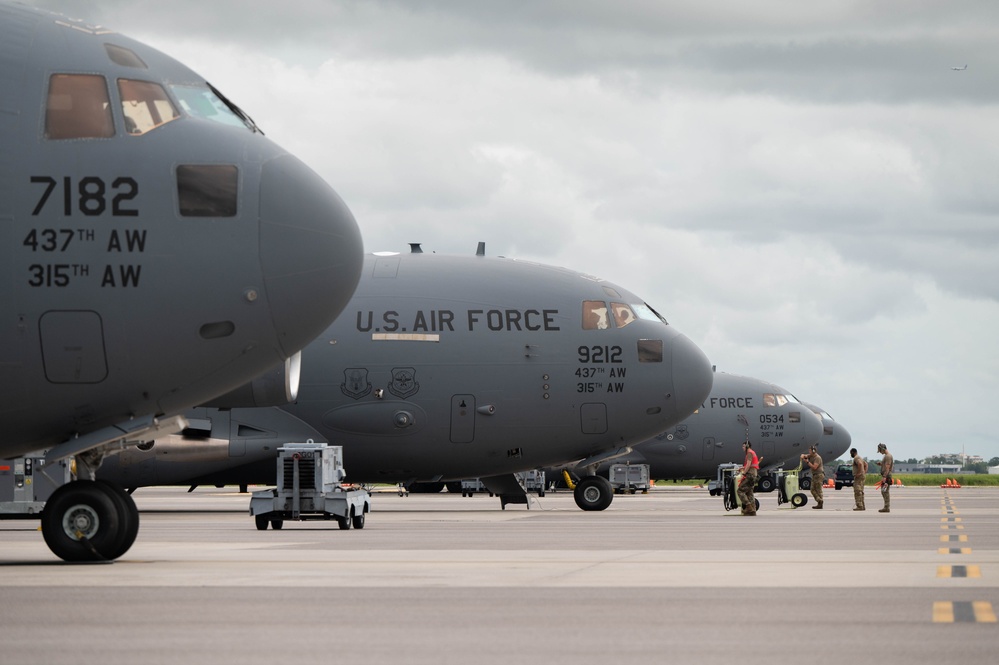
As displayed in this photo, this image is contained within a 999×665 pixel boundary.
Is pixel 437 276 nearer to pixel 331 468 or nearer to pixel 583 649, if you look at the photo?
pixel 331 468

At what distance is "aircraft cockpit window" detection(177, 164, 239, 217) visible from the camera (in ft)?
54.1

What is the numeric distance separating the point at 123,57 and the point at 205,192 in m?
1.99

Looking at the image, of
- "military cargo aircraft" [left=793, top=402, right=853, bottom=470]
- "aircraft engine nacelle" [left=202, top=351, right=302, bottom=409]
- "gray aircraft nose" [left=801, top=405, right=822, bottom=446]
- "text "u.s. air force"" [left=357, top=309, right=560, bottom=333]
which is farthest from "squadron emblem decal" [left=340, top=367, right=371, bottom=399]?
"military cargo aircraft" [left=793, top=402, right=853, bottom=470]

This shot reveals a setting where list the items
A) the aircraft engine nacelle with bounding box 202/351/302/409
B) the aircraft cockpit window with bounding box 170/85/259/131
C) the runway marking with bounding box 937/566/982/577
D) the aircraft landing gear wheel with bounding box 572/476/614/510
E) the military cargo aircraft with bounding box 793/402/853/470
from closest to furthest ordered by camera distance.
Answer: the runway marking with bounding box 937/566/982/577 → the aircraft cockpit window with bounding box 170/85/259/131 → the aircraft engine nacelle with bounding box 202/351/302/409 → the aircraft landing gear wheel with bounding box 572/476/614/510 → the military cargo aircraft with bounding box 793/402/853/470

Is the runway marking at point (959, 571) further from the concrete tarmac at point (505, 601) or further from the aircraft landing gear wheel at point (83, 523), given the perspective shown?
the aircraft landing gear wheel at point (83, 523)

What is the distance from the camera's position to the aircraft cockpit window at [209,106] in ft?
56.3

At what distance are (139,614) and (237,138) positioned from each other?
22.9 ft

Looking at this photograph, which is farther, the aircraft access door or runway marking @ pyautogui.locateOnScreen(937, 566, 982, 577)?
the aircraft access door

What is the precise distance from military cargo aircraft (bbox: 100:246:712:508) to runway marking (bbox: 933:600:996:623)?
22.5 metres

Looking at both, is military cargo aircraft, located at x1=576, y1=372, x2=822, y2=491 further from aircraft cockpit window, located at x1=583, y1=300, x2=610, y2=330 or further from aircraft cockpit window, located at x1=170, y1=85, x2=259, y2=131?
aircraft cockpit window, located at x1=170, y1=85, x2=259, y2=131

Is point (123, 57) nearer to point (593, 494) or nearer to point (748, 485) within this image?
point (593, 494)

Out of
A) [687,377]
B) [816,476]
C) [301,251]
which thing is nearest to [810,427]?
[816,476]

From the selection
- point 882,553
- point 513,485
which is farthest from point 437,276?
point 882,553

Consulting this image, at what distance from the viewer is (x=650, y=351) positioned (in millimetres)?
35938
